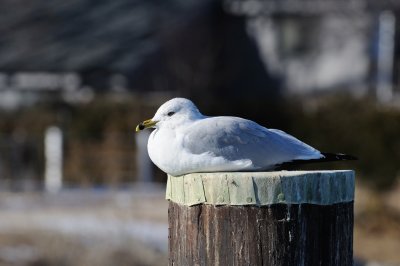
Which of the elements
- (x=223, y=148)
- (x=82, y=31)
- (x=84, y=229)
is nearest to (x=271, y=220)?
(x=223, y=148)

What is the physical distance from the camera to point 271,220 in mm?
2668

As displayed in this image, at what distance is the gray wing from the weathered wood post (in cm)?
38

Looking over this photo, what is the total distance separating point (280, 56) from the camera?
2442 centimetres

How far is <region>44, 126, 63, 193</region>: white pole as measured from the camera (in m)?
16.3

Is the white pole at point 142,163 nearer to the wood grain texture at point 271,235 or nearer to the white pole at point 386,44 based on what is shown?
the white pole at point 386,44

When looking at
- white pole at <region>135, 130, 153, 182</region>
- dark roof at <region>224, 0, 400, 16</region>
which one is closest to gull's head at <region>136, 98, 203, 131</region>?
white pole at <region>135, 130, 153, 182</region>

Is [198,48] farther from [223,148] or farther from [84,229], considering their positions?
[223,148]

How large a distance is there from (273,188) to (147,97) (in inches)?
707

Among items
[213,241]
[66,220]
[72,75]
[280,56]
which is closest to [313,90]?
[280,56]

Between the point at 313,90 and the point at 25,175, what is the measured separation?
9.46 metres

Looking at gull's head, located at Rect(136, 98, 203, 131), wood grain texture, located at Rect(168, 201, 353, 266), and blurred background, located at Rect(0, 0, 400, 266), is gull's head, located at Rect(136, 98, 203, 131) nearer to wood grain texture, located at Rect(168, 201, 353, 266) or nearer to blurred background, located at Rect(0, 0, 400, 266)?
wood grain texture, located at Rect(168, 201, 353, 266)

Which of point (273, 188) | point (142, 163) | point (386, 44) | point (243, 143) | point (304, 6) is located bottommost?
point (142, 163)

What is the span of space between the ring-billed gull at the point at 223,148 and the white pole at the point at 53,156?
42.9ft

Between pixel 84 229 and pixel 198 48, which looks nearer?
pixel 84 229
